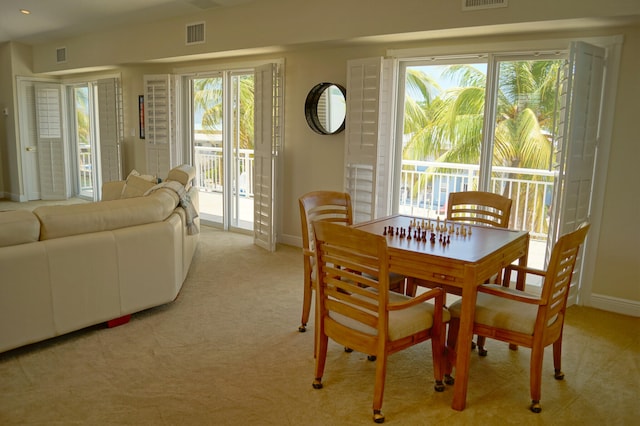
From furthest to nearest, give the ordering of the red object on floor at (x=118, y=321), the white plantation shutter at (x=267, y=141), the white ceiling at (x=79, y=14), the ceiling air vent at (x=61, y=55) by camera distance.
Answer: the ceiling air vent at (x=61, y=55), the white ceiling at (x=79, y=14), the white plantation shutter at (x=267, y=141), the red object on floor at (x=118, y=321)

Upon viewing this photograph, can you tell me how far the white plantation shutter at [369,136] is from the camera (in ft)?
15.8

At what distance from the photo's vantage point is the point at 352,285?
7.99 ft

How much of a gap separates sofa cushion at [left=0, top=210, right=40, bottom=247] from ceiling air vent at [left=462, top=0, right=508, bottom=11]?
3506 mm

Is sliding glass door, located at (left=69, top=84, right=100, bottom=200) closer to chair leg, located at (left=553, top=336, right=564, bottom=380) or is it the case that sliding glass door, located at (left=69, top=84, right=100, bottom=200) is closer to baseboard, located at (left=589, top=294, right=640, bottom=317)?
baseboard, located at (left=589, top=294, right=640, bottom=317)

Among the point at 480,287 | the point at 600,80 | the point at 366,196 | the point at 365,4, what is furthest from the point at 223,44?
the point at 480,287

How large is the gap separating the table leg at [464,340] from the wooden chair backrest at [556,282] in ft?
1.11

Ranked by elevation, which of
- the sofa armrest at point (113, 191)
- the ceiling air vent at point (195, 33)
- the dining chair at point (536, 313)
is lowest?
the dining chair at point (536, 313)

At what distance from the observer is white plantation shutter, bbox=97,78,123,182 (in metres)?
7.62

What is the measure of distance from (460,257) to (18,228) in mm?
2531

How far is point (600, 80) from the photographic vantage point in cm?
381

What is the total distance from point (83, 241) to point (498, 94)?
361cm

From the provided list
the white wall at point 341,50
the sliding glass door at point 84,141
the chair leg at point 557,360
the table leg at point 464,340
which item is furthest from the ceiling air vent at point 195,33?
the chair leg at point 557,360

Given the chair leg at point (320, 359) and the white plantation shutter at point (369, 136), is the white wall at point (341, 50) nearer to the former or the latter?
the white plantation shutter at point (369, 136)

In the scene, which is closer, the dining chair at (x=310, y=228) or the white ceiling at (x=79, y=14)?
the dining chair at (x=310, y=228)
